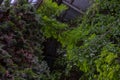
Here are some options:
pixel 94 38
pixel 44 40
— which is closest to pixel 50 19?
pixel 44 40

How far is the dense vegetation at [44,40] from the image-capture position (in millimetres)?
3299

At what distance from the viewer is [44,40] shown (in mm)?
4320

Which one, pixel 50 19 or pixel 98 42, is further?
pixel 50 19

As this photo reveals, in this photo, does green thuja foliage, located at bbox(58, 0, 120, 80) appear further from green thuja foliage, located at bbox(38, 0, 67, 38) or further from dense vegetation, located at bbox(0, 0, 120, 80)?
green thuja foliage, located at bbox(38, 0, 67, 38)

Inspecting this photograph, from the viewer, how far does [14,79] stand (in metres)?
2.98

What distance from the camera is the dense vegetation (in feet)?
10.8

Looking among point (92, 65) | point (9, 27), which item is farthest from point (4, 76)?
point (92, 65)

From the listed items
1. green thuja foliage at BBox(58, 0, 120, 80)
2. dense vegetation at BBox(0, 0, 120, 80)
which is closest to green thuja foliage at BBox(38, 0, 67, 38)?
dense vegetation at BBox(0, 0, 120, 80)

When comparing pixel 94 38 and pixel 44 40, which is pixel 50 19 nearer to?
pixel 44 40

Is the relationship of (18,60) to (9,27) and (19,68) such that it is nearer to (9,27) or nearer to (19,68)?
(19,68)

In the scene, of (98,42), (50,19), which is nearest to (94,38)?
(98,42)

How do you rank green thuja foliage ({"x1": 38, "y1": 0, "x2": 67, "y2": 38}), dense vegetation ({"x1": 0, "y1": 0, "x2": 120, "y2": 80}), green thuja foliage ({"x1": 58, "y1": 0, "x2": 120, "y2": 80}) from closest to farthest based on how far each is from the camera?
dense vegetation ({"x1": 0, "y1": 0, "x2": 120, "y2": 80})
green thuja foliage ({"x1": 58, "y1": 0, "x2": 120, "y2": 80})
green thuja foliage ({"x1": 38, "y1": 0, "x2": 67, "y2": 38})

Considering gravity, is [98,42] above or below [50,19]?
below

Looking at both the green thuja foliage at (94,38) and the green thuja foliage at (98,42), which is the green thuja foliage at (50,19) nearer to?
the green thuja foliage at (94,38)
